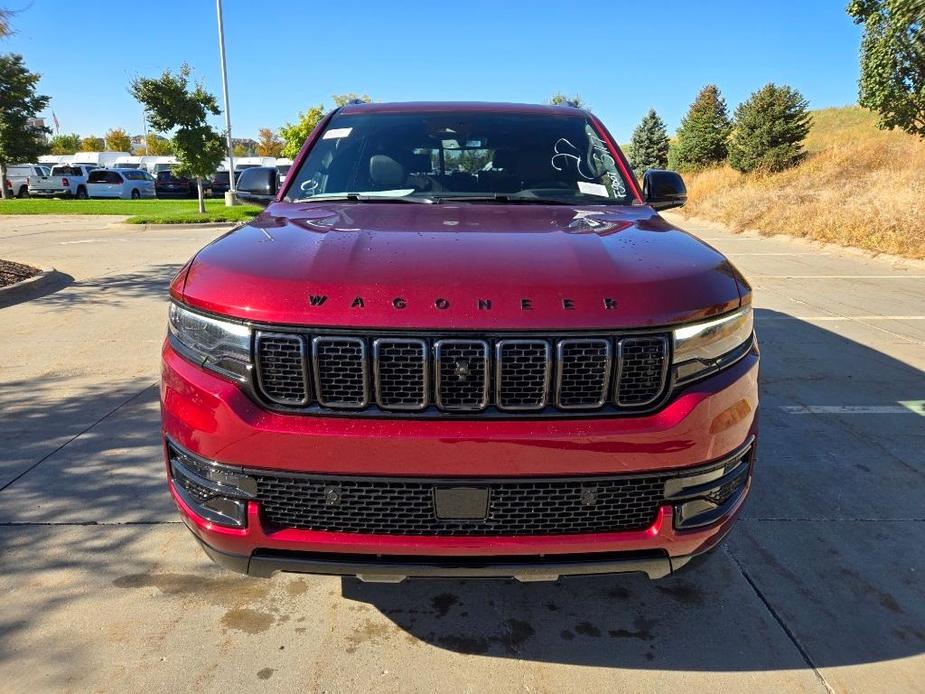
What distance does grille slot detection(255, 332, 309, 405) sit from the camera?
1957 millimetres

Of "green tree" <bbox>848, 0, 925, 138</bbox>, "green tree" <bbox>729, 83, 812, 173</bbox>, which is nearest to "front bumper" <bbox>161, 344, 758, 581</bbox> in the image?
"green tree" <bbox>848, 0, 925, 138</bbox>

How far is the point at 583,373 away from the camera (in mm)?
1965

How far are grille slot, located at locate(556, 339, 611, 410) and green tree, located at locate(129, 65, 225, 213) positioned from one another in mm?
21871

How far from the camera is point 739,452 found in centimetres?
216

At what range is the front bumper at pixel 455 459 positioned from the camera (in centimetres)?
192

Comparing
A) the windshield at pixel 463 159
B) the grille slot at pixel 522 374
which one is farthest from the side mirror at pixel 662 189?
the grille slot at pixel 522 374

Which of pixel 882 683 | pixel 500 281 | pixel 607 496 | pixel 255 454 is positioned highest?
pixel 500 281

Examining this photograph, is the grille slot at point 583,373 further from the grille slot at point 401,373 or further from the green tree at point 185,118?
the green tree at point 185,118

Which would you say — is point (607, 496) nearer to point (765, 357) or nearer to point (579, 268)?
point (579, 268)

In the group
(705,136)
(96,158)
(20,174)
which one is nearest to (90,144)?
(96,158)

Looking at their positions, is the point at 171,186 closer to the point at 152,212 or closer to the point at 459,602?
the point at 152,212

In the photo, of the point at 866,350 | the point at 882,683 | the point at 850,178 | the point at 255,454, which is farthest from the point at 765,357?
the point at 850,178

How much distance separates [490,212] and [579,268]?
87cm

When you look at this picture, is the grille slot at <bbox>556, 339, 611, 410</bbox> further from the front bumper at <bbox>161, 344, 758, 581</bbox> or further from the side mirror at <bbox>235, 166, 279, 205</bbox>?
the side mirror at <bbox>235, 166, 279, 205</bbox>
